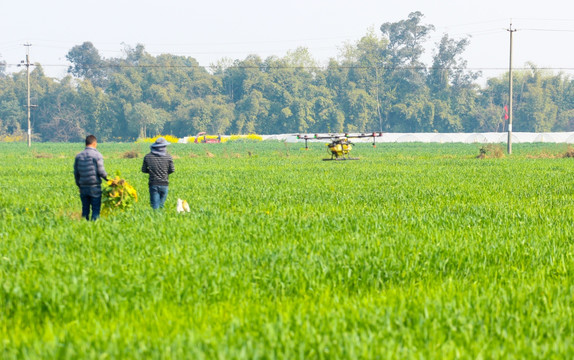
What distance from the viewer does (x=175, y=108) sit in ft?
365

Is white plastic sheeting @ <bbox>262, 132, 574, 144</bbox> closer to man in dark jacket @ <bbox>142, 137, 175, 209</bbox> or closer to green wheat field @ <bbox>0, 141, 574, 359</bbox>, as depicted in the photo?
man in dark jacket @ <bbox>142, 137, 175, 209</bbox>

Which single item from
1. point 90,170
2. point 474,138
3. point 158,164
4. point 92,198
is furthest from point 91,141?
point 474,138

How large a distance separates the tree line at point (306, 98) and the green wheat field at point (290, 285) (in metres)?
94.6

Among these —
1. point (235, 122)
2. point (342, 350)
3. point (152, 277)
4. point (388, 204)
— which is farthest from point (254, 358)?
point (235, 122)

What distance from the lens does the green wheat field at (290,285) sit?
507 centimetres

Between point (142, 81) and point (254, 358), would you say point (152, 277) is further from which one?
point (142, 81)

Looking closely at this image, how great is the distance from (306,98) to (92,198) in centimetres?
10139

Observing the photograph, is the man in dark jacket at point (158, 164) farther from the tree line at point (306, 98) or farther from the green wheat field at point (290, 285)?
the tree line at point (306, 98)

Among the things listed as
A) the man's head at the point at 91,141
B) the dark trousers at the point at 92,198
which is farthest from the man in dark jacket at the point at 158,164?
→ the man's head at the point at 91,141

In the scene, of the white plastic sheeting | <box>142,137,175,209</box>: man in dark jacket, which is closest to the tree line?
the white plastic sheeting

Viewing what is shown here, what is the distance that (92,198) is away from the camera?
1213 centimetres

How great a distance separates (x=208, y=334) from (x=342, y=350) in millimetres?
1119

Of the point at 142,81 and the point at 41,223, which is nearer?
the point at 41,223

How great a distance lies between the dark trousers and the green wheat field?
1.54ft
